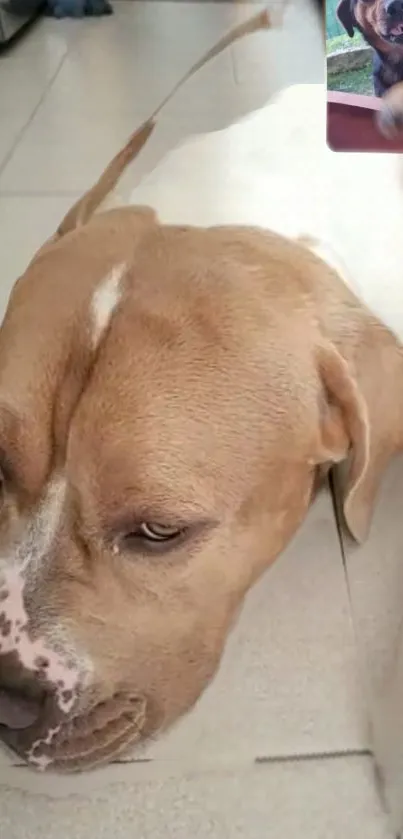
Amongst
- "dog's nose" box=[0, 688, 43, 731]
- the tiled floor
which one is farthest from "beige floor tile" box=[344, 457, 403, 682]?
"dog's nose" box=[0, 688, 43, 731]

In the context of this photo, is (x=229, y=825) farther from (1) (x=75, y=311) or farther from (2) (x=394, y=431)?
(1) (x=75, y=311)

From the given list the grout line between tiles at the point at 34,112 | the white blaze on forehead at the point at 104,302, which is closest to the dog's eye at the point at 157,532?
the white blaze on forehead at the point at 104,302

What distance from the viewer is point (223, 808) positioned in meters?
1.03

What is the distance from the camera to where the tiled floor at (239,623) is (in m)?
1.03

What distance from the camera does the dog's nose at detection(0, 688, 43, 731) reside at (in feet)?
2.96

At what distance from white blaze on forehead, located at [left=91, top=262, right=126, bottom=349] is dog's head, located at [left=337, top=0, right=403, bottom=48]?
328 millimetres

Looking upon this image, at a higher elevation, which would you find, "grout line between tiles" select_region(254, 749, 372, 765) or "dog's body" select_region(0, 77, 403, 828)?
"dog's body" select_region(0, 77, 403, 828)

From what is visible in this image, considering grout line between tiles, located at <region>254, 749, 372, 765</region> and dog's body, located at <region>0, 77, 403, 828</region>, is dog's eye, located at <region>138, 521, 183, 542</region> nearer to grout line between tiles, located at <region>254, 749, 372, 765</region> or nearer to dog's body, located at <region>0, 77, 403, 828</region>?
dog's body, located at <region>0, 77, 403, 828</region>

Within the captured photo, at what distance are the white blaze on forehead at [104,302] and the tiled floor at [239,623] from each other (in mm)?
221

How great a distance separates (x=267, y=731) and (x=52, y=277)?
0.53 meters

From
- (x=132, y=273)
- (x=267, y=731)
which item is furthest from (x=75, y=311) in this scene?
(x=267, y=731)

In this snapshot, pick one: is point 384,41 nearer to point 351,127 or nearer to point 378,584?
point 351,127

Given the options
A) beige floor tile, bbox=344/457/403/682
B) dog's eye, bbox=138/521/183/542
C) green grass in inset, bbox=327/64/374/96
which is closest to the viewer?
dog's eye, bbox=138/521/183/542

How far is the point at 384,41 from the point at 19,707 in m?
0.70
